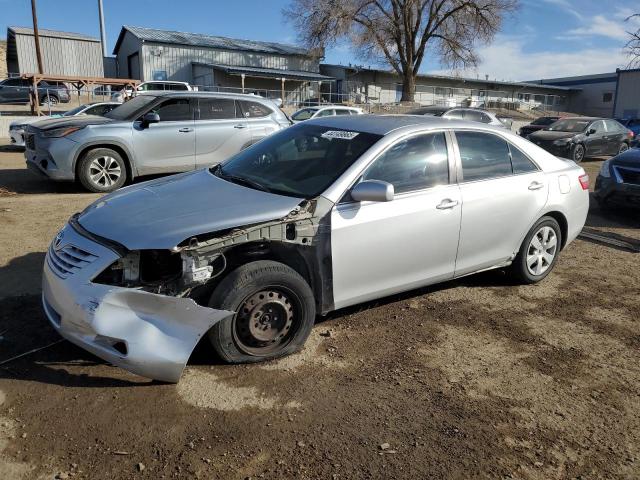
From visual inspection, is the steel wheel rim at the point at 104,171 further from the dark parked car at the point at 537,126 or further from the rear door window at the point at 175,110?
the dark parked car at the point at 537,126

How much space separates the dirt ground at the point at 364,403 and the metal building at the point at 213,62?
32760 millimetres

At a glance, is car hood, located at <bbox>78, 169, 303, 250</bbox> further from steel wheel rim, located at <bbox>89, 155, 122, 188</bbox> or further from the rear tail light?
steel wheel rim, located at <bbox>89, 155, 122, 188</bbox>

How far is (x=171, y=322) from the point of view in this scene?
3051 mm

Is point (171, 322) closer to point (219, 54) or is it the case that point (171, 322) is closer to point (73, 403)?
point (73, 403)

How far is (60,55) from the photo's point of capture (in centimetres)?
3838

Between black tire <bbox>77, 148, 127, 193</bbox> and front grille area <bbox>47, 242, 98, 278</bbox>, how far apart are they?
5273mm

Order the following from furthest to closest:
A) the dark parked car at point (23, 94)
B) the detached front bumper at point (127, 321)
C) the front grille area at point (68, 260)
Answer: the dark parked car at point (23, 94), the front grille area at point (68, 260), the detached front bumper at point (127, 321)

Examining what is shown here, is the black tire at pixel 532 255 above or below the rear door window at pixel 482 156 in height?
below

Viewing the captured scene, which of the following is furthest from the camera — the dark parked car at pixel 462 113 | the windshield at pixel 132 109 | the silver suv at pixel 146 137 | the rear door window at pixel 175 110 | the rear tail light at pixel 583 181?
the dark parked car at pixel 462 113

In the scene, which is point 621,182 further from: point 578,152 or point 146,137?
point 578,152

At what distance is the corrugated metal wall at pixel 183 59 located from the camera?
3750 cm

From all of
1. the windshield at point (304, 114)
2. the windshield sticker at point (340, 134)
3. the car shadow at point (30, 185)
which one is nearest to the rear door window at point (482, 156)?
the windshield sticker at point (340, 134)

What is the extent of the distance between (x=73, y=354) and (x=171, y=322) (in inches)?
37.2

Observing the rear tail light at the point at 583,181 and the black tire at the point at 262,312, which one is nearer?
the black tire at the point at 262,312
